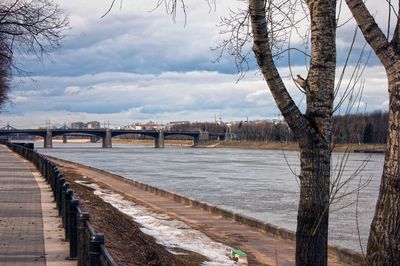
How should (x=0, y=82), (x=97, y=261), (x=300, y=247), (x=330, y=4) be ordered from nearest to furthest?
1. (x=97, y=261)
2. (x=330, y=4)
3. (x=300, y=247)
4. (x=0, y=82)

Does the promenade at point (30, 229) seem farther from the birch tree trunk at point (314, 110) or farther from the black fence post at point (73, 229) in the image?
the birch tree trunk at point (314, 110)

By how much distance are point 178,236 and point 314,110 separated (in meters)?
11.7

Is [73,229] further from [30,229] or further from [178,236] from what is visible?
[178,236]

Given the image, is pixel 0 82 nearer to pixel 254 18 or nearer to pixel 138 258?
pixel 138 258

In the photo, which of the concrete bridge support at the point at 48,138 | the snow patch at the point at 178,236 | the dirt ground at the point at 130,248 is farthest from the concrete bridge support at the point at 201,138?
the dirt ground at the point at 130,248

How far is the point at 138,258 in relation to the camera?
416 inches

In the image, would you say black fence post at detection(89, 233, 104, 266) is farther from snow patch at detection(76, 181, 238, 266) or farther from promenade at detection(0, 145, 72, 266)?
snow patch at detection(76, 181, 238, 266)

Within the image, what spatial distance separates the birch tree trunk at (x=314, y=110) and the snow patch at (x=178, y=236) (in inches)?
302

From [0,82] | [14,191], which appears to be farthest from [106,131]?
[14,191]

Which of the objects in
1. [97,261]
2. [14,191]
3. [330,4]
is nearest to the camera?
[97,261]

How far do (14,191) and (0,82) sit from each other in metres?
10.4

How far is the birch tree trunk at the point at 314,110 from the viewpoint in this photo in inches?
202

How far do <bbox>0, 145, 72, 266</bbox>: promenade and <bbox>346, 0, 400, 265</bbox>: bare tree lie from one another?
15.4 feet

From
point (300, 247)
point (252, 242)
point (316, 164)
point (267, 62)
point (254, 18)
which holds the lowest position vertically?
point (252, 242)
